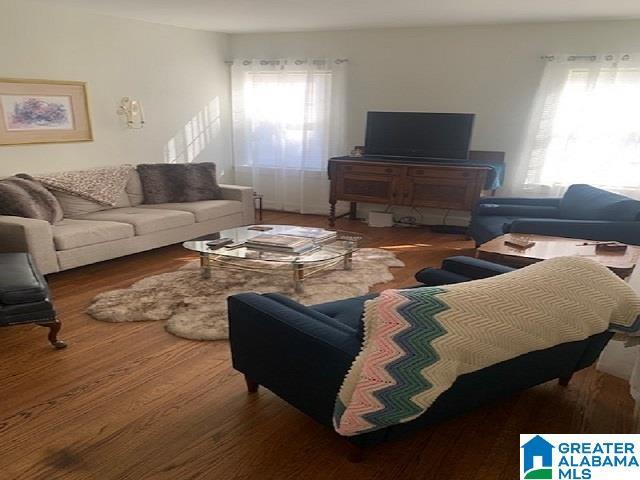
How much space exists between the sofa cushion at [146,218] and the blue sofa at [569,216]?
2760mm

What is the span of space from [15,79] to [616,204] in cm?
508

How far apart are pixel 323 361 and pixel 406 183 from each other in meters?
3.76

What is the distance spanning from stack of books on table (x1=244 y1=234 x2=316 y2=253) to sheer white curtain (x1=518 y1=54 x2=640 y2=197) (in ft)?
9.79

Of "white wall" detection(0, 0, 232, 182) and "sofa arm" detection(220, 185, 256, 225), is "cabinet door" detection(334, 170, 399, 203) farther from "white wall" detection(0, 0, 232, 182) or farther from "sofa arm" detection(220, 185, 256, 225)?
"white wall" detection(0, 0, 232, 182)

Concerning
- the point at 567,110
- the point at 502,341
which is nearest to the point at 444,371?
the point at 502,341

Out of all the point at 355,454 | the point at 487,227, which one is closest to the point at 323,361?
the point at 355,454

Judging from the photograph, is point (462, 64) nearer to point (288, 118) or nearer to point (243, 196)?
point (288, 118)

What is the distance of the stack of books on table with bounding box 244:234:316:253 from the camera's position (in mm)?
3363

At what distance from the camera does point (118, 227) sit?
389 cm

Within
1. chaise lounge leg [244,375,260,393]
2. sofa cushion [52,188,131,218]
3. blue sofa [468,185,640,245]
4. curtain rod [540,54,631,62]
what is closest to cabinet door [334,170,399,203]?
blue sofa [468,185,640,245]

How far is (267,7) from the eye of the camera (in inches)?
163

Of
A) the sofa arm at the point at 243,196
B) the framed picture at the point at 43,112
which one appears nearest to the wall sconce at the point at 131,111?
the framed picture at the point at 43,112

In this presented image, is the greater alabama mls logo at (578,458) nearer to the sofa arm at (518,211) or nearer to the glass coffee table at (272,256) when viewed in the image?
the glass coffee table at (272,256)

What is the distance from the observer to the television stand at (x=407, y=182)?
15.7ft
